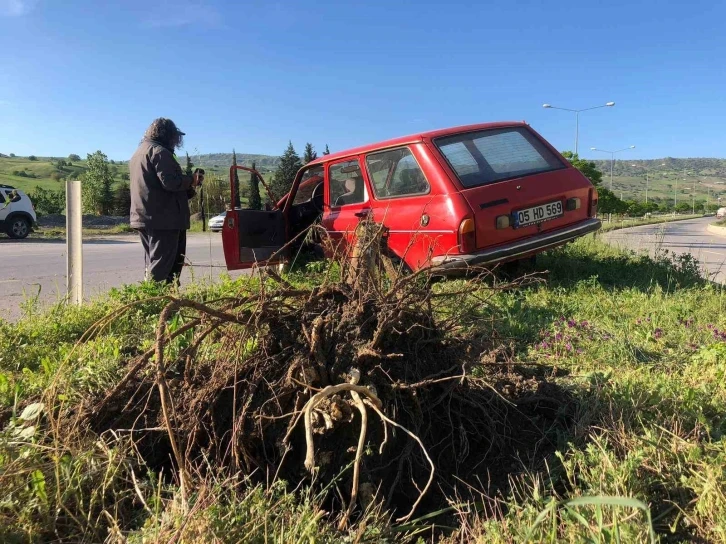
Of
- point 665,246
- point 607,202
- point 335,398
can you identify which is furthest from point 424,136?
point 607,202

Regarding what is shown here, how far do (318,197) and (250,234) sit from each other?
1292 mm

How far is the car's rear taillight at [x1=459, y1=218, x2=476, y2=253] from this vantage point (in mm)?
4523

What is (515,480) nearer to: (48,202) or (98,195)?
(48,202)

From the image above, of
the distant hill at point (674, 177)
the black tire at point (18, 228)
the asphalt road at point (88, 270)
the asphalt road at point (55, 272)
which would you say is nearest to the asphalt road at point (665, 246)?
the asphalt road at point (88, 270)

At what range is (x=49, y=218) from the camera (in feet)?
84.1

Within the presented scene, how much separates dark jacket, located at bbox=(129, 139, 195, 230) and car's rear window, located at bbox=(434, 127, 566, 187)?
281 centimetres

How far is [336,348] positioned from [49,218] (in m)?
28.7

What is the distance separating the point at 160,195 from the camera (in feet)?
17.5

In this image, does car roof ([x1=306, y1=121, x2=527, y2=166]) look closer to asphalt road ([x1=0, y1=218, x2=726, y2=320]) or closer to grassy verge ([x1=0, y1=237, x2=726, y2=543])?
asphalt road ([x1=0, y1=218, x2=726, y2=320])

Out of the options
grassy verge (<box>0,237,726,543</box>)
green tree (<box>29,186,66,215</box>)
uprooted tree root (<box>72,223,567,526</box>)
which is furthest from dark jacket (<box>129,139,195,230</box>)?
green tree (<box>29,186,66,215</box>)

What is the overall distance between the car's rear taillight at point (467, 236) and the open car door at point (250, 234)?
2293 mm

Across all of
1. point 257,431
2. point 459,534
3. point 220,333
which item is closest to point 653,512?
point 459,534

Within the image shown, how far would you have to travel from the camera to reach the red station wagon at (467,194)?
4.63m

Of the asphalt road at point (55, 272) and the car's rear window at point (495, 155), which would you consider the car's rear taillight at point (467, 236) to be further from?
the asphalt road at point (55, 272)
